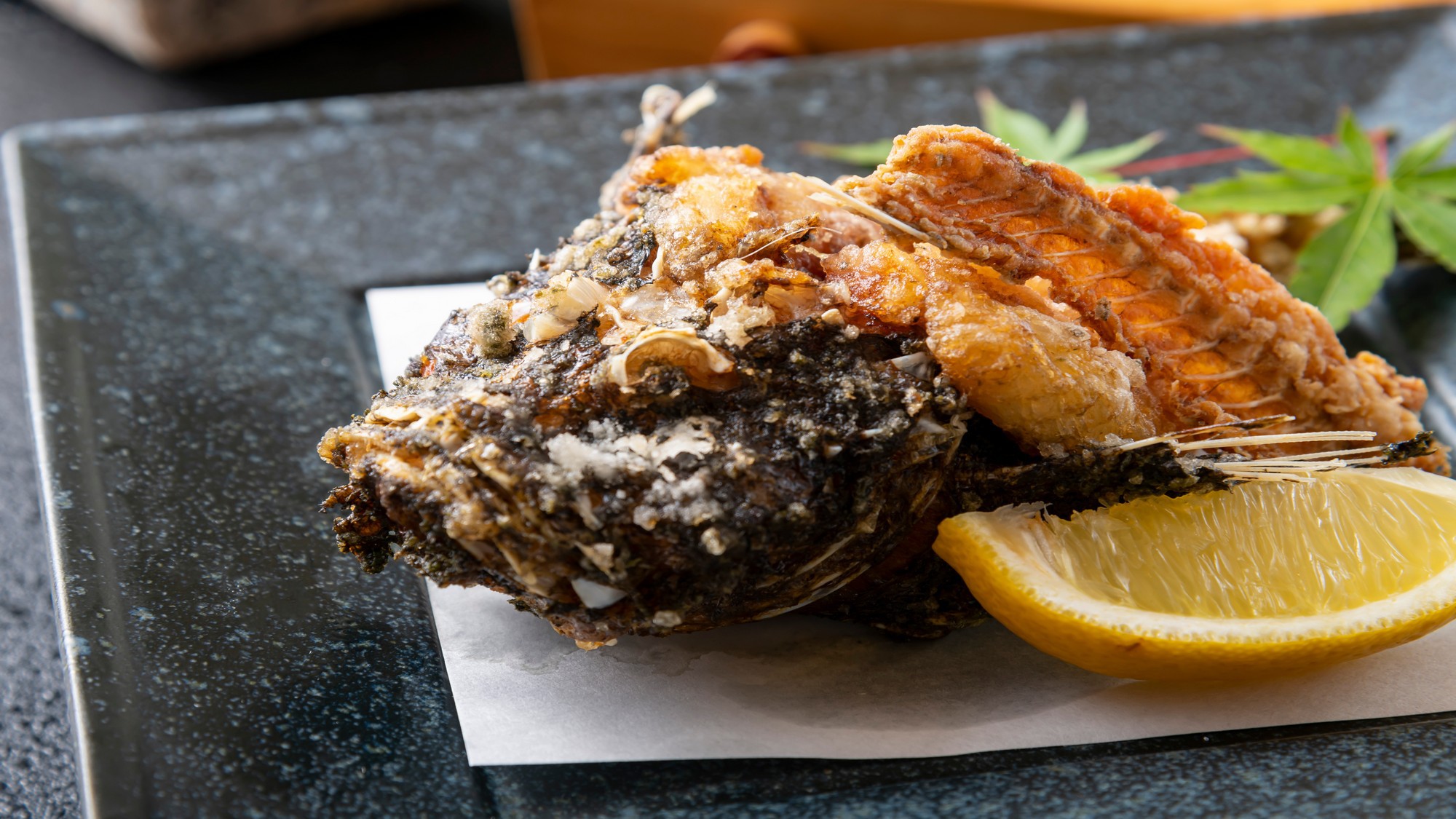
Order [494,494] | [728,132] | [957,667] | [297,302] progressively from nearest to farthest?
[494,494]
[957,667]
[297,302]
[728,132]

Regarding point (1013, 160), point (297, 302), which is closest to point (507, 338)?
point (1013, 160)

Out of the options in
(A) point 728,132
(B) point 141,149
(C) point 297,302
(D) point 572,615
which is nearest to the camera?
(D) point 572,615

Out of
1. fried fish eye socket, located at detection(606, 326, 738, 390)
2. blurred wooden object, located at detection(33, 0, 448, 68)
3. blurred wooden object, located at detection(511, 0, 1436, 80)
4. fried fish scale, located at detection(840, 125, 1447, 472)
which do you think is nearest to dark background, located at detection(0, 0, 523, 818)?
blurred wooden object, located at detection(33, 0, 448, 68)

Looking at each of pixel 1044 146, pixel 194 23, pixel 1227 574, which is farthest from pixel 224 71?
pixel 1227 574

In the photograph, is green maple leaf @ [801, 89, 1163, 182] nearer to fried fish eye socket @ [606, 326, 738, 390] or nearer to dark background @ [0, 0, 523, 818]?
fried fish eye socket @ [606, 326, 738, 390]

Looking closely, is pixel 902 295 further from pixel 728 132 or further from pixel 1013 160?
pixel 728 132
